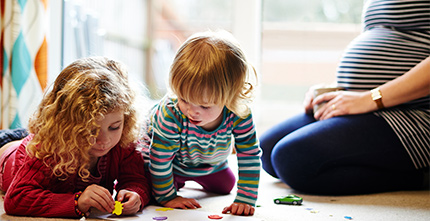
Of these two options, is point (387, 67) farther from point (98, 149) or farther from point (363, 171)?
point (98, 149)

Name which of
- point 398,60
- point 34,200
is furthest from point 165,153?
point 398,60

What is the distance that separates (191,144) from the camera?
45.6 inches

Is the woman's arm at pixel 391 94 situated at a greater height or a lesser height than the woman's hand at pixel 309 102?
greater

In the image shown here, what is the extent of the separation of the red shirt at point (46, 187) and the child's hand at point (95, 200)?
2 cm

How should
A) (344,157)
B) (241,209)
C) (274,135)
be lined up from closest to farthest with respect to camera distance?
1. (241,209)
2. (344,157)
3. (274,135)

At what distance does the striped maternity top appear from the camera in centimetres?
136

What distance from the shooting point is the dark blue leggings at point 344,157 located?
4.38 feet

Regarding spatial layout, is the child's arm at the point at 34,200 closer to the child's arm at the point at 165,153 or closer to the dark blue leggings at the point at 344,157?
the child's arm at the point at 165,153

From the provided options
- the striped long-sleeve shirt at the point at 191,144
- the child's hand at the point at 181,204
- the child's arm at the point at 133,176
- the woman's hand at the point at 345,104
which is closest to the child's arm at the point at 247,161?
the striped long-sleeve shirt at the point at 191,144

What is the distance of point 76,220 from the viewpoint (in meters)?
0.98

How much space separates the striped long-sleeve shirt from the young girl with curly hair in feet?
0.22

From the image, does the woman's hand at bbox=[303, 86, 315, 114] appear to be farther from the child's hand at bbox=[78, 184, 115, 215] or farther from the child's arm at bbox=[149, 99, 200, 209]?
the child's hand at bbox=[78, 184, 115, 215]

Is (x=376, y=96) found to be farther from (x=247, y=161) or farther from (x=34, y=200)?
(x=34, y=200)

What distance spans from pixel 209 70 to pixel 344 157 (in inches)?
22.4
